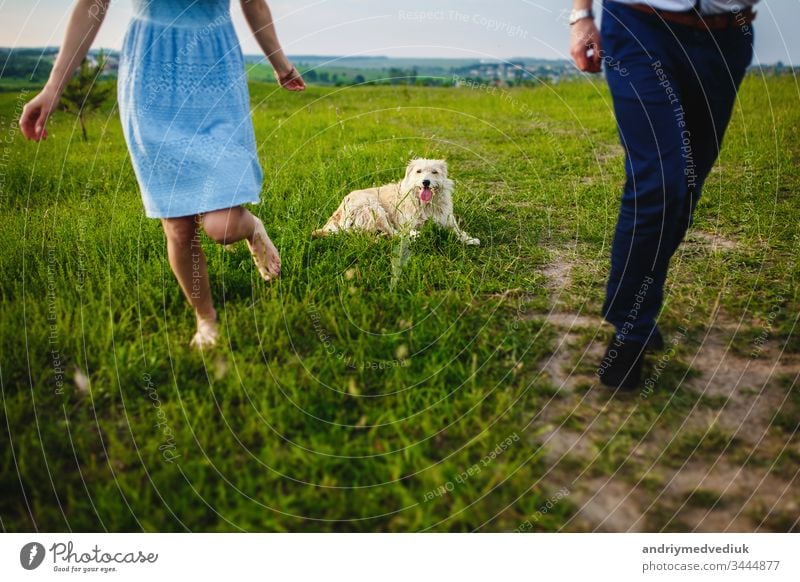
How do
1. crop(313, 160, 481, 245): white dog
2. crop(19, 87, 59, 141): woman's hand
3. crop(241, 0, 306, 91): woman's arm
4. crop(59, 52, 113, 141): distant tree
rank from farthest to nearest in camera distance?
crop(59, 52, 113, 141): distant tree < crop(313, 160, 481, 245): white dog < crop(241, 0, 306, 91): woman's arm < crop(19, 87, 59, 141): woman's hand

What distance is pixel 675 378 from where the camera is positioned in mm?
2553

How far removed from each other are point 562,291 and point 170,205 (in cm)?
212

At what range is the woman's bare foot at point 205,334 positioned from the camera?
2645 mm

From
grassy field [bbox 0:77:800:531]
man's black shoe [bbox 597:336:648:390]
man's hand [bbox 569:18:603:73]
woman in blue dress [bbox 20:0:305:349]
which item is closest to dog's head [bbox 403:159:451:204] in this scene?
grassy field [bbox 0:77:800:531]

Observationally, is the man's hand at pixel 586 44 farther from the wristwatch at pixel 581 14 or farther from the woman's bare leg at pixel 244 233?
the woman's bare leg at pixel 244 233

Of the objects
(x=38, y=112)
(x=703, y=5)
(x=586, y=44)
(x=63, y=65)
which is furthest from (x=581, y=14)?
(x=38, y=112)

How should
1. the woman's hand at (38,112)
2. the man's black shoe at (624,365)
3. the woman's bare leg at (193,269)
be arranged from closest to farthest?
1. the woman's hand at (38,112)
2. the man's black shoe at (624,365)
3. the woman's bare leg at (193,269)

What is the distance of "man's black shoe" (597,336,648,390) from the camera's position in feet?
8.07

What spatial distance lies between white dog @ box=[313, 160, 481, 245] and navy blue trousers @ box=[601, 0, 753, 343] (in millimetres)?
1725

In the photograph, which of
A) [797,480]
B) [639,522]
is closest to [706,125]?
[797,480]

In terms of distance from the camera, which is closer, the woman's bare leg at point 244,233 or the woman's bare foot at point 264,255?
the woman's bare leg at point 244,233

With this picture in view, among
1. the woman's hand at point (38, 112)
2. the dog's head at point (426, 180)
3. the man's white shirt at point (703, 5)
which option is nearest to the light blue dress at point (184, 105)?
the woman's hand at point (38, 112)

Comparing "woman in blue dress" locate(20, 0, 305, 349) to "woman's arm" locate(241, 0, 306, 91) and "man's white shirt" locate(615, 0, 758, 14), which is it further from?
"man's white shirt" locate(615, 0, 758, 14)

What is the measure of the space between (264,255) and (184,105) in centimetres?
97
